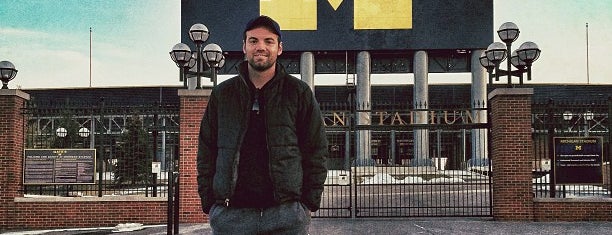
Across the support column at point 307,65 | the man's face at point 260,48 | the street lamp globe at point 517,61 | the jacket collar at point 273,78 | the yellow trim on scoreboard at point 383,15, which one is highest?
the yellow trim on scoreboard at point 383,15

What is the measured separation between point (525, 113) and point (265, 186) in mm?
10503

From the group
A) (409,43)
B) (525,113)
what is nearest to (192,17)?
(409,43)

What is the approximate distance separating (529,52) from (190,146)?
750cm

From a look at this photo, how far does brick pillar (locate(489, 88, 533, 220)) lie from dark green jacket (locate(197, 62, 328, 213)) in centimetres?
997

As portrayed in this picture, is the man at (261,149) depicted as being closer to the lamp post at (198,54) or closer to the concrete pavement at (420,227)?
the concrete pavement at (420,227)

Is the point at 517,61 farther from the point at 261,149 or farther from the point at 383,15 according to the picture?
the point at 383,15

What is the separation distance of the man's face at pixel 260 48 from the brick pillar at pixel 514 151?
396 inches

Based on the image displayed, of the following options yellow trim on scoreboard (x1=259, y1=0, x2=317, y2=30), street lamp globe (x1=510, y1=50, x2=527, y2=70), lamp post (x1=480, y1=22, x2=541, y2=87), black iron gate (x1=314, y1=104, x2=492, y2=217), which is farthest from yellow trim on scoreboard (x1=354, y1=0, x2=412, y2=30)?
street lamp globe (x1=510, y1=50, x2=527, y2=70)

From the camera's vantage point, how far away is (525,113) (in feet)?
39.9

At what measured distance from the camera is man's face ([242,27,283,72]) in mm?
2928

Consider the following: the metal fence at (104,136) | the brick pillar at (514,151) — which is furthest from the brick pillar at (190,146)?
the brick pillar at (514,151)

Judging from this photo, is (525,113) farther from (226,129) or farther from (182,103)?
(226,129)

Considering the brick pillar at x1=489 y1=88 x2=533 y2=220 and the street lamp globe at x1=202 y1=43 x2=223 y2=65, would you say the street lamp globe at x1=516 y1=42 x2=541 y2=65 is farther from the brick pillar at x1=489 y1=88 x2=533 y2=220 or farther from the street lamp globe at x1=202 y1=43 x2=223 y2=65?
the street lamp globe at x1=202 y1=43 x2=223 y2=65

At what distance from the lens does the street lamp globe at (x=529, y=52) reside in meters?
12.5
